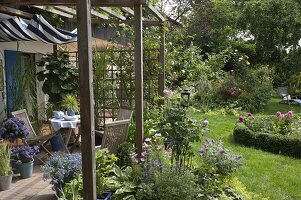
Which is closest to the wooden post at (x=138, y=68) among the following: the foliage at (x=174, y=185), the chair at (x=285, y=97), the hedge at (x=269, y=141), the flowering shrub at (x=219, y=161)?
the flowering shrub at (x=219, y=161)

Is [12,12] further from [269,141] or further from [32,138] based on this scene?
[269,141]

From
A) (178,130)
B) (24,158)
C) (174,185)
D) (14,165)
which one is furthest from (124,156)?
(14,165)

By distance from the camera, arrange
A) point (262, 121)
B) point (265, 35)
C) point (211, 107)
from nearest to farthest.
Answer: point (262, 121) < point (211, 107) < point (265, 35)

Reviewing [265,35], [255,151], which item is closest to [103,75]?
[255,151]

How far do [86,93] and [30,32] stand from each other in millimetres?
4741

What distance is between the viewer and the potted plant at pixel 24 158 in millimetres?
4746

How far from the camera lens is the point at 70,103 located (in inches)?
275

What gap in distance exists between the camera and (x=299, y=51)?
18125 millimetres

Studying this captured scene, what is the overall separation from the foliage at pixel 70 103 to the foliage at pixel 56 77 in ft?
0.46

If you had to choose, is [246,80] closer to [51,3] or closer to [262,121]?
[262,121]

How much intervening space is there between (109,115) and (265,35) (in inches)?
520

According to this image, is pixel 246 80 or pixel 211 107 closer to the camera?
pixel 211 107

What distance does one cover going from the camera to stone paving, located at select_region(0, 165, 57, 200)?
4188 millimetres

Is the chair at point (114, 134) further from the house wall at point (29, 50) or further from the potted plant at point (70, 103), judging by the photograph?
A: the house wall at point (29, 50)
